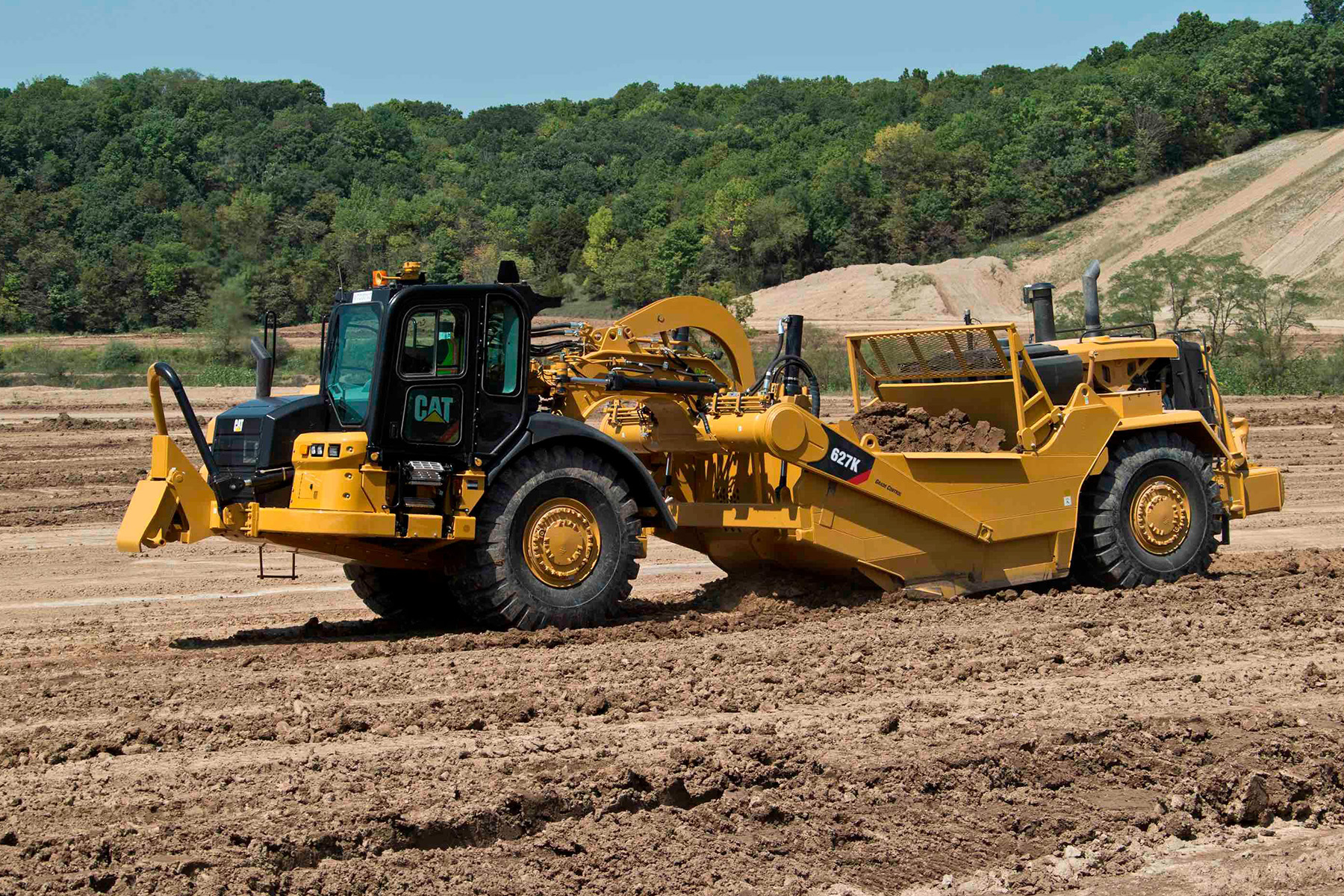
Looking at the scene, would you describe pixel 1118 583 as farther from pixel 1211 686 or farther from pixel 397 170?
pixel 397 170

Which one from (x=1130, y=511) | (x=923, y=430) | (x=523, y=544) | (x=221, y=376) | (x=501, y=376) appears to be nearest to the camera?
(x=523, y=544)

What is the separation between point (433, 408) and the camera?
328 inches

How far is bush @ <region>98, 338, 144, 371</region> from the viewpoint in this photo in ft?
122

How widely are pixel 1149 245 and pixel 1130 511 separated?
2364 inches

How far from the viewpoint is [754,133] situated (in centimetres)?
12306

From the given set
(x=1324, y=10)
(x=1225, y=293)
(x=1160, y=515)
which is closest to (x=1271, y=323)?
(x=1225, y=293)

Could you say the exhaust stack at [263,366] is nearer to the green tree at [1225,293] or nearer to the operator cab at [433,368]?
the operator cab at [433,368]

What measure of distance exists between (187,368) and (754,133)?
303 feet

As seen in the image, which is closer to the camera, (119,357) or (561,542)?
(561,542)

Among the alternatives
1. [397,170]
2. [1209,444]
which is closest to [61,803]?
[1209,444]

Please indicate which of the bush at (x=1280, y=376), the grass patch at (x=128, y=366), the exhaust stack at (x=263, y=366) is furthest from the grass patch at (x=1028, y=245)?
the exhaust stack at (x=263, y=366)

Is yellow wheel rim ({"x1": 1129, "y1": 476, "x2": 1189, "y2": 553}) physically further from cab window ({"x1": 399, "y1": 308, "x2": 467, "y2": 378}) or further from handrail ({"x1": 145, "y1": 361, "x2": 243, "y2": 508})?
handrail ({"x1": 145, "y1": 361, "x2": 243, "y2": 508})

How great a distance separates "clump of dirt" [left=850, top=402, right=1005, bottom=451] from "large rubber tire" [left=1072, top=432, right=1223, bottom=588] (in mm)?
833

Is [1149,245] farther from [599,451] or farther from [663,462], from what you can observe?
[599,451]
